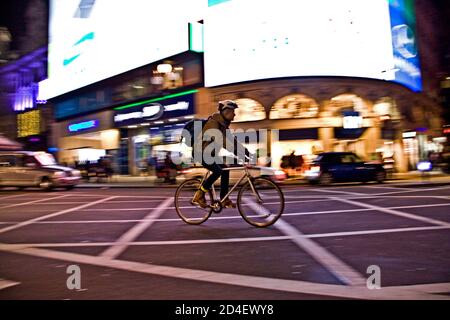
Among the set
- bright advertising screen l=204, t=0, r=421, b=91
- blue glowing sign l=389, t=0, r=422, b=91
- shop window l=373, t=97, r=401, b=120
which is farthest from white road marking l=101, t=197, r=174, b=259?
blue glowing sign l=389, t=0, r=422, b=91

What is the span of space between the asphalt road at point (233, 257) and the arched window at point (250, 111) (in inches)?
665

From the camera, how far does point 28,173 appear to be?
16.2m

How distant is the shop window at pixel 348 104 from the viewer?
2341 centimetres

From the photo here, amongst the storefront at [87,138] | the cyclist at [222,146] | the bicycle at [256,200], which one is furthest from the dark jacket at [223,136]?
the storefront at [87,138]

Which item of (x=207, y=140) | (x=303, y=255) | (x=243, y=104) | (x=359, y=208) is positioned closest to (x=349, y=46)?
(x=243, y=104)

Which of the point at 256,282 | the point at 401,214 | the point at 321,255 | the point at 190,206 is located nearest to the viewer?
the point at 256,282

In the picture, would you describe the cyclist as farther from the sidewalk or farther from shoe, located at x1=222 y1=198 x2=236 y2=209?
the sidewalk

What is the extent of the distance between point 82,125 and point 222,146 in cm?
3070

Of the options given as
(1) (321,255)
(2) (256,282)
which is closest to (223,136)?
(1) (321,255)

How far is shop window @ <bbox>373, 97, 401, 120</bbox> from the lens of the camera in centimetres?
2442

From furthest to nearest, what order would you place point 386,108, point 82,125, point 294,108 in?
point 82,125 → point 386,108 → point 294,108

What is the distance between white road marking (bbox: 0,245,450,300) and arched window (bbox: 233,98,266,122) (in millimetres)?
20210

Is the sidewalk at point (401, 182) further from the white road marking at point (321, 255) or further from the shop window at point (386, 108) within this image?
the white road marking at point (321, 255)

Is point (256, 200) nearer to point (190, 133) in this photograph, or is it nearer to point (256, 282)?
point (190, 133)
